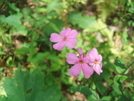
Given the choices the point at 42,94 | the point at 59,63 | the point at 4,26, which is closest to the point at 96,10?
the point at 59,63

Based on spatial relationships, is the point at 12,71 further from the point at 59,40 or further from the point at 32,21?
the point at 59,40

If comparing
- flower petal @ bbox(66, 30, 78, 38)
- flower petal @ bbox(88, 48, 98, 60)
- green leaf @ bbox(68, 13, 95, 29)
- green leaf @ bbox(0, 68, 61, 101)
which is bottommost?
green leaf @ bbox(0, 68, 61, 101)

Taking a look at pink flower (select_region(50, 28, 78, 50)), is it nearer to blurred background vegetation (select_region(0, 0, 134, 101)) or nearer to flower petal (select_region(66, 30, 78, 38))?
flower petal (select_region(66, 30, 78, 38))

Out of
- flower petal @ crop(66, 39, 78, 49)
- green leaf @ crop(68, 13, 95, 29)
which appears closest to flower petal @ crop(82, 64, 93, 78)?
flower petal @ crop(66, 39, 78, 49)

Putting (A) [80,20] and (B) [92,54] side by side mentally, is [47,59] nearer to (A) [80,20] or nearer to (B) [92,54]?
(A) [80,20]

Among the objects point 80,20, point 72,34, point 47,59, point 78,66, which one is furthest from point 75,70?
point 80,20

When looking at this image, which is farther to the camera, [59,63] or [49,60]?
[49,60]
